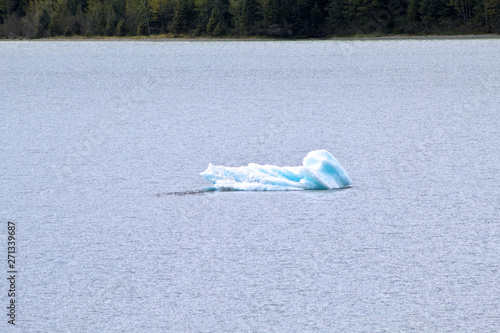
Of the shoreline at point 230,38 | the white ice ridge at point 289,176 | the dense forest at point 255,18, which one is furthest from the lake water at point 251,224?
the dense forest at point 255,18

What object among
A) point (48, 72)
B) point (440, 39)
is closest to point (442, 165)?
point (48, 72)

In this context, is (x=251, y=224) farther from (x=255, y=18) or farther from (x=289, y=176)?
(x=255, y=18)

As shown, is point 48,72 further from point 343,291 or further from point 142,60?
point 343,291

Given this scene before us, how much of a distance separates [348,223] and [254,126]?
552 centimetres

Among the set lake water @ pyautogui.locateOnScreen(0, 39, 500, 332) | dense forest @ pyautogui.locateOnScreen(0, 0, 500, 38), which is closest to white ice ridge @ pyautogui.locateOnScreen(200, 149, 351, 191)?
lake water @ pyautogui.locateOnScreen(0, 39, 500, 332)

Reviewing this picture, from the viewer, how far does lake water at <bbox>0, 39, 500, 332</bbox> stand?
4543mm

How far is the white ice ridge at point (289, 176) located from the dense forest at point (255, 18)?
48587 millimetres

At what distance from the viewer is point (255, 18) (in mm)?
59500

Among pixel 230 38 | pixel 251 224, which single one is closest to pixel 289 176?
pixel 251 224

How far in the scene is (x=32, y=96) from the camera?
684 inches

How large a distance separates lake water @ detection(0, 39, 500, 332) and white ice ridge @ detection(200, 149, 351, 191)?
16cm

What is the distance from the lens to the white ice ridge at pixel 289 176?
7219 millimetres

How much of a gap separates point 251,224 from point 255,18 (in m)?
54.5

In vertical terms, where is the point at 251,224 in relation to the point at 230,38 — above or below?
above
